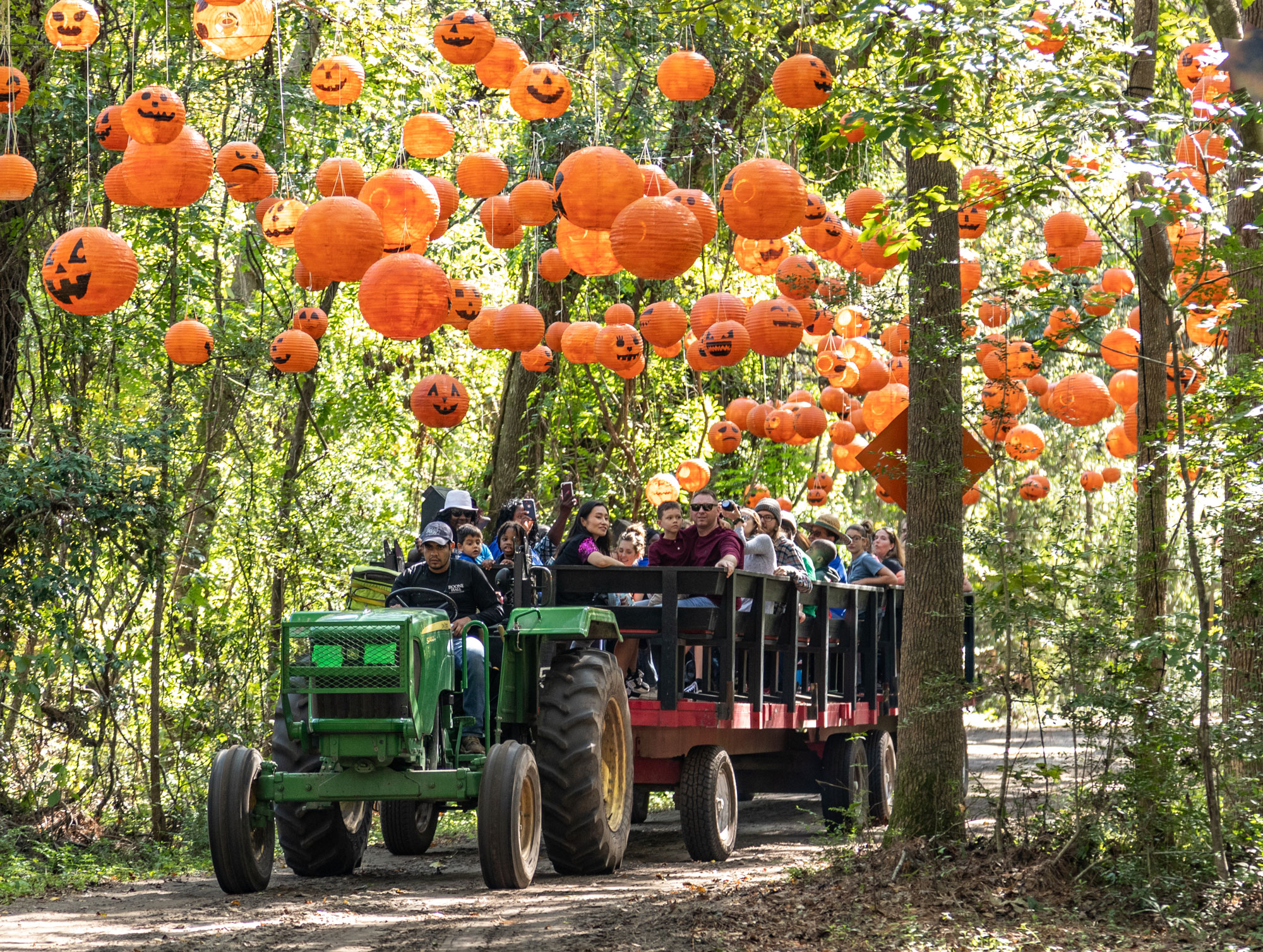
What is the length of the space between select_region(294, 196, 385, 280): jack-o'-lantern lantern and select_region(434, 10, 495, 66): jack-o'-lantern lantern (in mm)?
1843

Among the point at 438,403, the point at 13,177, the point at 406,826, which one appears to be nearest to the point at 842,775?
the point at 406,826

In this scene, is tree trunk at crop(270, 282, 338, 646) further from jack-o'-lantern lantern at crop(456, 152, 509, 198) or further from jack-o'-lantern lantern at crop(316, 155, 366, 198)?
jack-o'-lantern lantern at crop(316, 155, 366, 198)

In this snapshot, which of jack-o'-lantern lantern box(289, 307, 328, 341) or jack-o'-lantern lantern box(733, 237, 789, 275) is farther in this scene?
jack-o'-lantern lantern box(289, 307, 328, 341)

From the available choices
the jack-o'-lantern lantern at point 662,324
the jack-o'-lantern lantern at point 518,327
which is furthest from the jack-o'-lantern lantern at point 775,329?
the jack-o'-lantern lantern at point 518,327

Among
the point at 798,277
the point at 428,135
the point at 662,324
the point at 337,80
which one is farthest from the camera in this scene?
the point at 662,324

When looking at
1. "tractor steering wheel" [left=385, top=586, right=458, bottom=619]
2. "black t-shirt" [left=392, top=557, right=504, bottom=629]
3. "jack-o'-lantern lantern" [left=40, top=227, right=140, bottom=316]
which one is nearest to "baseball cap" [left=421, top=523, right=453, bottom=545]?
"black t-shirt" [left=392, top=557, right=504, bottom=629]

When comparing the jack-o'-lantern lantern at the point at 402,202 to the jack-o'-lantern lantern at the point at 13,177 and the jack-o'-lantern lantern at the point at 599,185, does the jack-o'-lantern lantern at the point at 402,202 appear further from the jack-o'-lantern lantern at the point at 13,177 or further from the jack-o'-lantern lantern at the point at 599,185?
the jack-o'-lantern lantern at the point at 13,177

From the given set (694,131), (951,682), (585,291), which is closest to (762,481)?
(585,291)

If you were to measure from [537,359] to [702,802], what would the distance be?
5.90m

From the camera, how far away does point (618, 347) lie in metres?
11.5

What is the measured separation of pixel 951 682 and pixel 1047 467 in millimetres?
21747

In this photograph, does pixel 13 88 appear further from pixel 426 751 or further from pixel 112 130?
pixel 426 751

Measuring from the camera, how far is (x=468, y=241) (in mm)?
20703

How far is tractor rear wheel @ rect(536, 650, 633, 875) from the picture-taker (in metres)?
7.77
